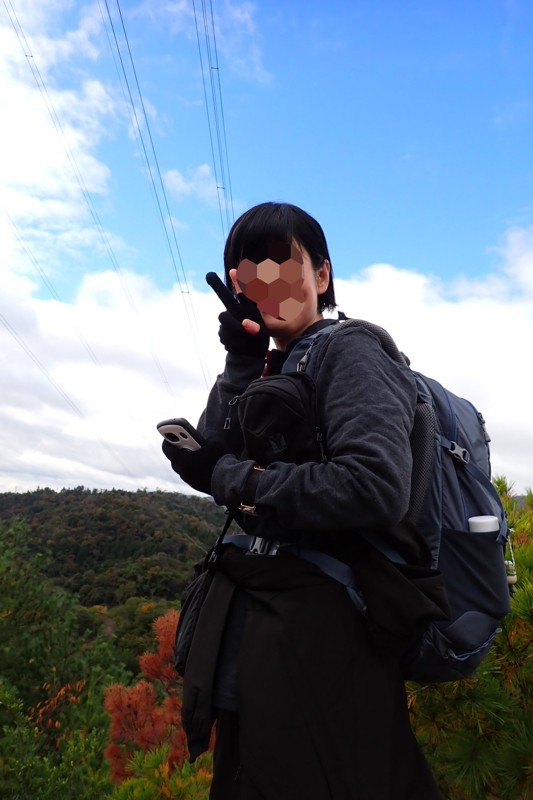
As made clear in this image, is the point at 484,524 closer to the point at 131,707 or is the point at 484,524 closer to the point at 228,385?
the point at 228,385

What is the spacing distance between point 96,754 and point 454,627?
582cm

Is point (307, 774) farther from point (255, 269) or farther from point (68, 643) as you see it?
A: point (68, 643)

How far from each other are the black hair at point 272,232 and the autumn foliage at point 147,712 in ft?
16.0

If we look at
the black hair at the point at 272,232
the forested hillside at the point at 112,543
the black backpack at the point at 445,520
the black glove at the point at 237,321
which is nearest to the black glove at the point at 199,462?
the black backpack at the point at 445,520

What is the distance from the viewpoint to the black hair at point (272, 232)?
1.15 m

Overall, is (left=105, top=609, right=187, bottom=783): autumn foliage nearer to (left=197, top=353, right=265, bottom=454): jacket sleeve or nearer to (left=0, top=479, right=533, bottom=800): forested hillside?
(left=0, top=479, right=533, bottom=800): forested hillside

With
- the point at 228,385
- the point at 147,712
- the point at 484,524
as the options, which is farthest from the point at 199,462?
the point at 147,712

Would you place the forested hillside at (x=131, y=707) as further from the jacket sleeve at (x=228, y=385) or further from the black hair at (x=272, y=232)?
the black hair at (x=272, y=232)

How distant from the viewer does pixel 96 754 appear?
5.41 m

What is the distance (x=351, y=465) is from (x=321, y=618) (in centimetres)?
22

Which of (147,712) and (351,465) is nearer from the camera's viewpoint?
(351,465)

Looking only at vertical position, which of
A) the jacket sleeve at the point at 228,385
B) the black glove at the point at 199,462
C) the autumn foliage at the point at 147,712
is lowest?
the autumn foliage at the point at 147,712

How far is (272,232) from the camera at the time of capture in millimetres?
1146

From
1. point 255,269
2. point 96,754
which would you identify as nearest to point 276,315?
point 255,269
